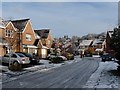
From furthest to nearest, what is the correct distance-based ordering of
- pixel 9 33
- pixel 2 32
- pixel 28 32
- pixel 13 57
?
pixel 28 32 < pixel 9 33 < pixel 2 32 < pixel 13 57

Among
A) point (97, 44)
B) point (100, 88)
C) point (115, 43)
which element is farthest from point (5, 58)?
point (97, 44)

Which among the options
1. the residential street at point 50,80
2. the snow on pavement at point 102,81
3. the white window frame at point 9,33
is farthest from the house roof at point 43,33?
the snow on pavement at point 102,81

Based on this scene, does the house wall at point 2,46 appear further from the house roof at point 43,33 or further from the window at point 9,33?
the house roof at point 43,33

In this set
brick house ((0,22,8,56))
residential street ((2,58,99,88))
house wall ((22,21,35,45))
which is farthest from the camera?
house wall ((22,21,35,45))

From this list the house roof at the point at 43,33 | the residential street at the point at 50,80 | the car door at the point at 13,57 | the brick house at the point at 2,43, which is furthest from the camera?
the house roof at the point at 43,33

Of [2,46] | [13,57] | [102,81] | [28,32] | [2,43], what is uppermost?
[28,32]

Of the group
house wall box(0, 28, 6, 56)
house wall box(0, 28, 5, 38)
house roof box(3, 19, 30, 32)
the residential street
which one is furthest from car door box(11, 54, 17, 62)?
house roof box(3, 19, 30, 32)

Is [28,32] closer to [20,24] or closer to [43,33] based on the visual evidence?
[20,24]

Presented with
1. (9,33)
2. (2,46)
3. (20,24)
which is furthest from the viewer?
(20,24)

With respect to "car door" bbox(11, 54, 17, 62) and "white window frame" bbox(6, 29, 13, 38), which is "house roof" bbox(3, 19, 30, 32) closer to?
"white window frame" bbox(6, 29, 13, 38)

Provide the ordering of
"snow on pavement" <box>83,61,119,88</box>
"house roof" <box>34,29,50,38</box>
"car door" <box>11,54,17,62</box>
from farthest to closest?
"house roof" <box>34,29,50,38</box>, "car door" <box>11,54,17,62</box>, "snow on pavement" <box>83,61,119,88</box>

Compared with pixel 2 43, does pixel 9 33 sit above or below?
above

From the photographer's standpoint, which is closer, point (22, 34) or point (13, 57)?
point (13, 57)

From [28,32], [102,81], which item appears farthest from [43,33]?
[102,81]
